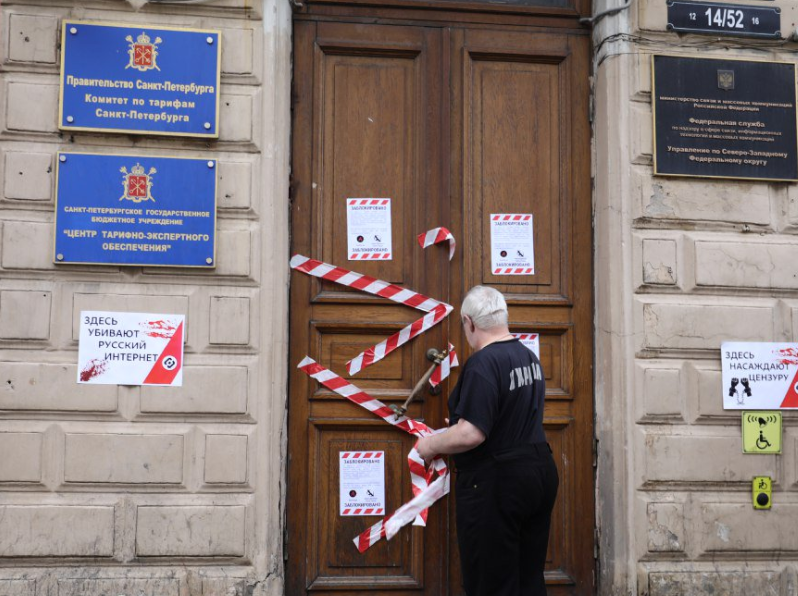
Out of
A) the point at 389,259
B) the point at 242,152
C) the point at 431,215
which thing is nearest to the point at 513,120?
the point at 431,215

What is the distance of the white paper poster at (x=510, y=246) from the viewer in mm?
5445

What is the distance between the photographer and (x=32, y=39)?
5.02 meters

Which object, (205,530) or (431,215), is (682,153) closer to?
(431,215)

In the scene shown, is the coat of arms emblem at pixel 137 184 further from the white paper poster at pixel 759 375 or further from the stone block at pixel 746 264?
the white paper poster at pixel 759 375

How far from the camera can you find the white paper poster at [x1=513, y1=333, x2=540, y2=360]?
5410 mm

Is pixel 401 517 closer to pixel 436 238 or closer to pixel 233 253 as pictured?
pixel 436 238

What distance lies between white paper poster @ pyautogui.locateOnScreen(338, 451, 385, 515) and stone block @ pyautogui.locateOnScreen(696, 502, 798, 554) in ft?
5.92

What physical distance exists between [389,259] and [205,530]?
1805mm

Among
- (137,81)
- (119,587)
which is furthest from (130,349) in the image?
(137,81)

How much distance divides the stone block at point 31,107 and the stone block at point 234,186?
3.04 feet

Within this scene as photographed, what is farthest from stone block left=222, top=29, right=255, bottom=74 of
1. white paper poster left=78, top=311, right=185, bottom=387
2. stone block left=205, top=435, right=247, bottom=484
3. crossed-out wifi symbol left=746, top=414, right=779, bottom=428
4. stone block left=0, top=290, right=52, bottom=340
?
crossed-out wifi symbol left=746, top=414, right=779, bottom=428

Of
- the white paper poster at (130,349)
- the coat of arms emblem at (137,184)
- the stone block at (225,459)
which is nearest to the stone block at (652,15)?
the coat of arms emblem at (137,184)

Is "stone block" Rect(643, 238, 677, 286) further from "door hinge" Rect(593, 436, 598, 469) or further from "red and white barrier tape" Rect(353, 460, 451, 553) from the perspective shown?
"red and white barrier tape" Rect(353, 460, 451, 553)

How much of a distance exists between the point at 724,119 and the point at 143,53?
3347 millimetres
